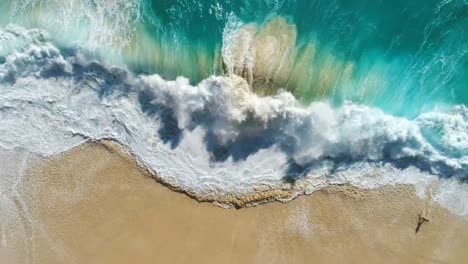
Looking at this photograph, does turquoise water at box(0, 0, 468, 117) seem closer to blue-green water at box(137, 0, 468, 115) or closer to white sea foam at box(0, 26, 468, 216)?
blue-green water at box(137, 0, 468, 115)

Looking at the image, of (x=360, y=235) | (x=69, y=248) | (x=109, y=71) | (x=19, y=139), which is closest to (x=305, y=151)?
(x=360, y=235)

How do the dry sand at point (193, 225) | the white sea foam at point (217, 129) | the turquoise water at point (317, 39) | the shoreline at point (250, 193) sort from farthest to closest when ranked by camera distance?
the turquoise water at point (317, 39) < the white sea foam at point (217, 129) < the shoreline at point (250, 193) < the dry sand at point (193, 225)

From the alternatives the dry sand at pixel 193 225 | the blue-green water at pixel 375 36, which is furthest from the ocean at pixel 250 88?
the dry sand at pixel 193 225

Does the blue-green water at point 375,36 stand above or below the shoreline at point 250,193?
above

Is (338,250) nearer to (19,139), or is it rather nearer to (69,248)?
(69,248)

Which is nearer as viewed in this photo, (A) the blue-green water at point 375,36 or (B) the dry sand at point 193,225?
(B) the dry sand at point 193,225

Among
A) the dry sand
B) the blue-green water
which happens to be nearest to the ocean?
the blue-green water

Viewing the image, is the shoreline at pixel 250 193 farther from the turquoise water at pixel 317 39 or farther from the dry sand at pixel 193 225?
the turquoise water at pixel 317 39
